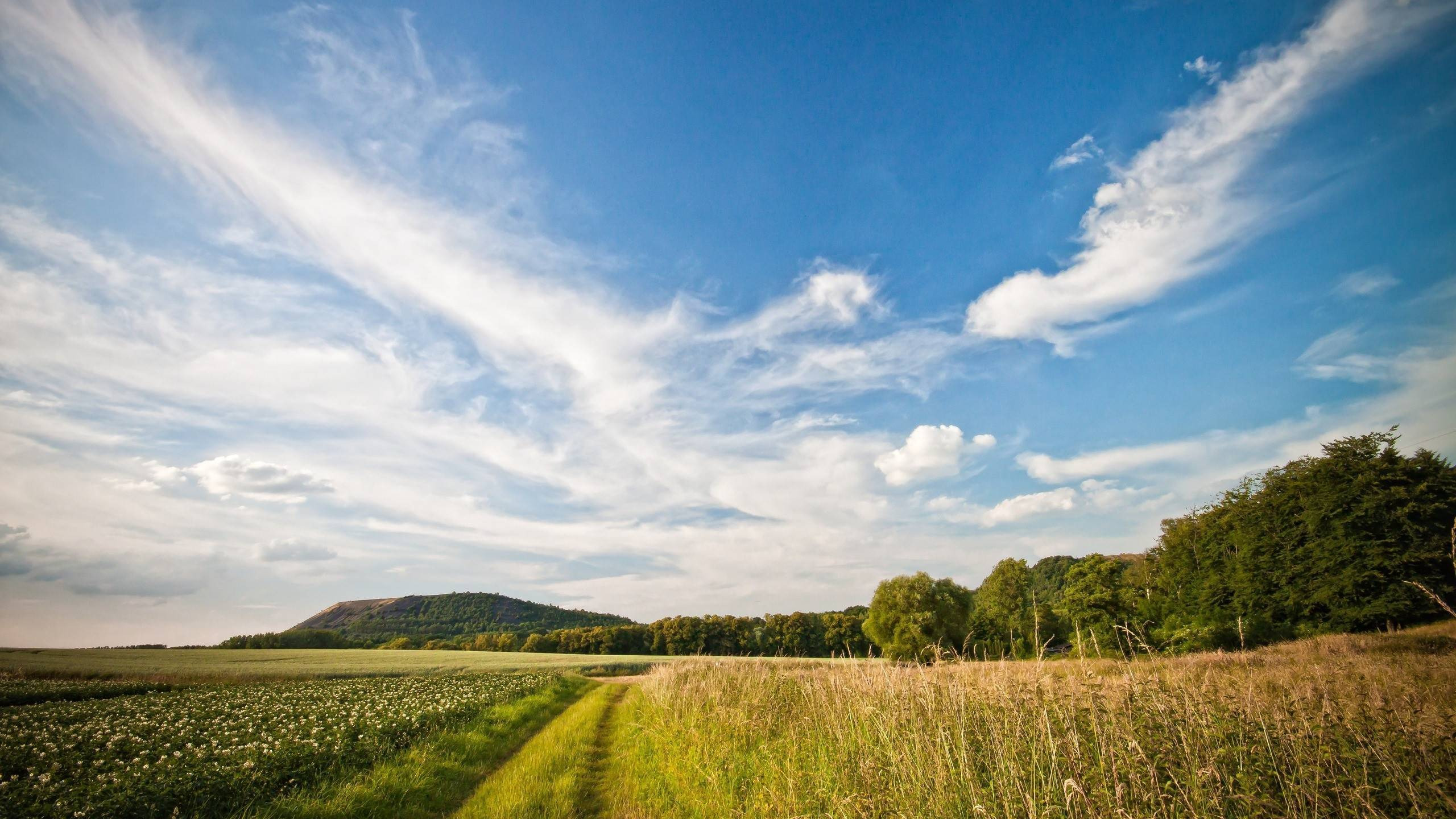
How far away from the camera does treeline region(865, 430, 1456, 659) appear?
28.8 meters

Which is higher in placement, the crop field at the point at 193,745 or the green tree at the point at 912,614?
the crop field at the point at 193,745

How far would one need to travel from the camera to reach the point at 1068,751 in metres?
4.60

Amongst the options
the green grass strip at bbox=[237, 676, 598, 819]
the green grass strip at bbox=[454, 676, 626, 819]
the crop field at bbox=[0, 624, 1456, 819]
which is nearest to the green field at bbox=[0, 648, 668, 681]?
the crop field at bbox=[0, 624, 1456, 819]

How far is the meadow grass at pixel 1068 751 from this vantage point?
3.95 metres

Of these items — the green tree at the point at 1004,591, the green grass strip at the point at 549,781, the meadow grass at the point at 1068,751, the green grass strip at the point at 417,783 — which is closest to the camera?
the meadow grass at the point at 1068,751

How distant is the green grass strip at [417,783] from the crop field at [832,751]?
0.05 meters

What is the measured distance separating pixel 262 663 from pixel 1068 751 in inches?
2409

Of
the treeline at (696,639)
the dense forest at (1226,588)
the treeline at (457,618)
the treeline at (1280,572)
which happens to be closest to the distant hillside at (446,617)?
the treeline at (457,618)

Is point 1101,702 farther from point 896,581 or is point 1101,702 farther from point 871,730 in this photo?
point 896,581

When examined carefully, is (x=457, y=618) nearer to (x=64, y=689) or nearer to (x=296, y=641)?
(x=296, y=641)

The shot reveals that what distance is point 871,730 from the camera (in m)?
6.79

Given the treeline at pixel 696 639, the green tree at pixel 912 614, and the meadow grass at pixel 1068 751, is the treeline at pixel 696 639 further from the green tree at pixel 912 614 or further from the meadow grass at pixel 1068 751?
the meadow grass at pixel 1068 751

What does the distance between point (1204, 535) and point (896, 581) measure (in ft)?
92.7

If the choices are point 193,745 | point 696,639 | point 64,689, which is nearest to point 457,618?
point 696,639
